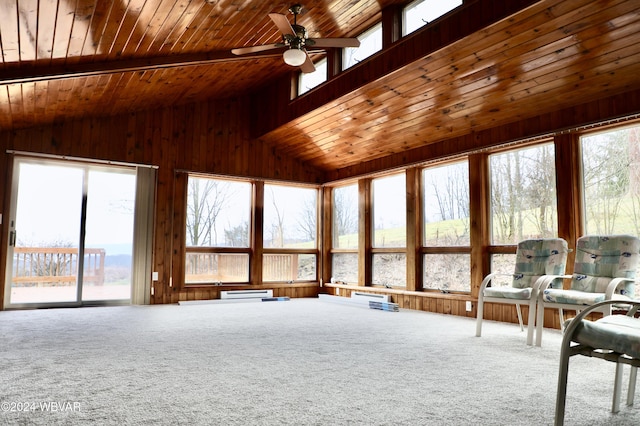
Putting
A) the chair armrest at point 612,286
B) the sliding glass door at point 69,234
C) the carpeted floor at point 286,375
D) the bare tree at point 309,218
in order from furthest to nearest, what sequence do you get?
the bare tree at point 309,218
the sliding glass door at point 69,234
the chair armrest at point 612,286
the carpeted floor at point 286,375

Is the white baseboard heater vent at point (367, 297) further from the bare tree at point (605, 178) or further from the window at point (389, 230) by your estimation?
the bare tree at point (605, 178)

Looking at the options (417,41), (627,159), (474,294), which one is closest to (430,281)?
(474,294)

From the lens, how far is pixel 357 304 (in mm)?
6633

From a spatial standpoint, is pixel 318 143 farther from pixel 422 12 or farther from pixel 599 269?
pixel 599 269

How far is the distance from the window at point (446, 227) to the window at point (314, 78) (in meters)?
1.97

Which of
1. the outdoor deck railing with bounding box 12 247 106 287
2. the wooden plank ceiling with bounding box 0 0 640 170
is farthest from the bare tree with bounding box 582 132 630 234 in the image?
the outdoor deck railing with bounding box 12 247 106 287

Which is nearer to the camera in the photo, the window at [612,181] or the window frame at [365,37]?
the window at [612,181]

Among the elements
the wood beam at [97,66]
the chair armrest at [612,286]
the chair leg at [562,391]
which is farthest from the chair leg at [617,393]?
the wood beam at [97,66]

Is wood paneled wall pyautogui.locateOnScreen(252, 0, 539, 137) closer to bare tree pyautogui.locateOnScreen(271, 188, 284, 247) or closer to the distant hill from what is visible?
bare tree pyautogui.locateOnScreen(271, 188, 284, 247)

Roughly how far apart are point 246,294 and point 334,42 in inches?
174

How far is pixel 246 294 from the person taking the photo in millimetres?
7125

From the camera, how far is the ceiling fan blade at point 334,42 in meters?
3.96

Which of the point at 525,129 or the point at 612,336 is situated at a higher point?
the point at 525,129

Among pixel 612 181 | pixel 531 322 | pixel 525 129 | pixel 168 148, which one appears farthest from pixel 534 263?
pixel 168 148
